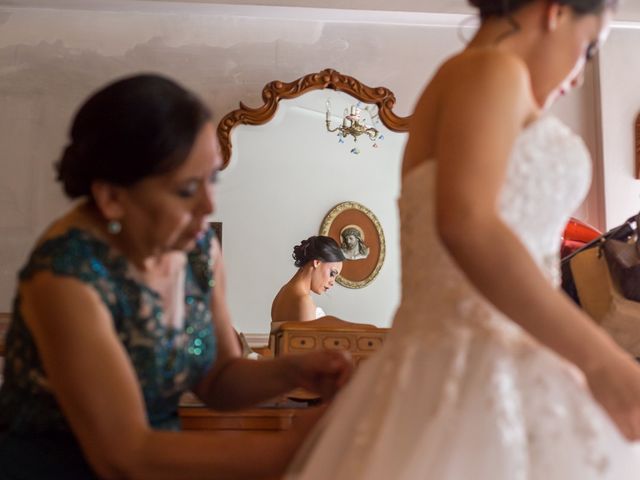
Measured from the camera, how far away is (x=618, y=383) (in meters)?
0.98

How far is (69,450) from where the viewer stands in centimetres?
110

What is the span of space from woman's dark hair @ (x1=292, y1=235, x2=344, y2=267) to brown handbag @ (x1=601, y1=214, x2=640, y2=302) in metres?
1.01

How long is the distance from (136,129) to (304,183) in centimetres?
239

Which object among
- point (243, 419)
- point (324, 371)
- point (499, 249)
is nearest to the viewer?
point (499, 249)

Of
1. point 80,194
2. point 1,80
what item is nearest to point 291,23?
point 1,80

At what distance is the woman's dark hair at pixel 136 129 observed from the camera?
3.36 ft

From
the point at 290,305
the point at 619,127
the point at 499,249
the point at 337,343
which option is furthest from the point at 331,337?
the point at 499,249

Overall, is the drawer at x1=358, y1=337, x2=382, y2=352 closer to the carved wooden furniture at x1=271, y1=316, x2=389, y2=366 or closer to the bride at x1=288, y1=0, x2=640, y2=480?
the carved wooden furniture at x1=271, y1=316, x2=389, y2=366

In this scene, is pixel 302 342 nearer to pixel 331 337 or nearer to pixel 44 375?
pixel 331 337

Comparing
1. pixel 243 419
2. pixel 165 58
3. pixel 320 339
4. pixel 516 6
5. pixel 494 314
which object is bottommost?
pixel 243 419

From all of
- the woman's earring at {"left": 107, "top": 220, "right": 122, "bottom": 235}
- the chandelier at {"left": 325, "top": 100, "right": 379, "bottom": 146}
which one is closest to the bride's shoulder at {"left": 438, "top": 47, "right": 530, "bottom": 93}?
the woman's earring at {"left": 107, "top": 220, "right": 122, "bottom": 235}

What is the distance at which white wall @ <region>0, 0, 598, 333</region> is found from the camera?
11.7 feet

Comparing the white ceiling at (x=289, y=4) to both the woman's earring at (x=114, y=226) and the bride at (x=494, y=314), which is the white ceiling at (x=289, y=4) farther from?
the woman's earring at (x=114, y=226)

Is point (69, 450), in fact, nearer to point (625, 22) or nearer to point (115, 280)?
point (115, 280)
